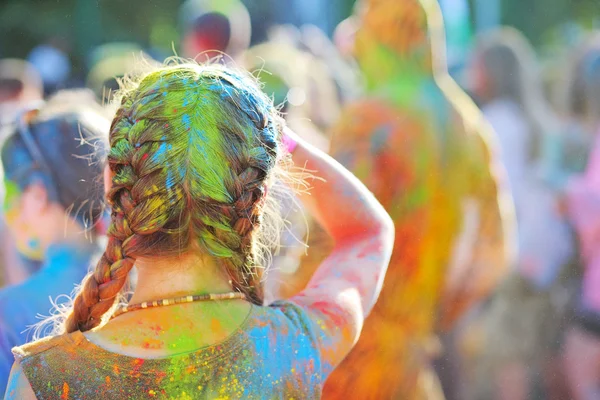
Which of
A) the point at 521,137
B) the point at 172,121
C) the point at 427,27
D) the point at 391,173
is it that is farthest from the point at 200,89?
the point at 521,137

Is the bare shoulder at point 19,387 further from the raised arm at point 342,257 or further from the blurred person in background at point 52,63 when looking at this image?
the blurred person in background at point 52,63

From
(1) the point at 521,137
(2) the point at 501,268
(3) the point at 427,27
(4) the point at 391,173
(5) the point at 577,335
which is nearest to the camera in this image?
(4) the point at 391,173

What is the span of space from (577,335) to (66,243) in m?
2.18

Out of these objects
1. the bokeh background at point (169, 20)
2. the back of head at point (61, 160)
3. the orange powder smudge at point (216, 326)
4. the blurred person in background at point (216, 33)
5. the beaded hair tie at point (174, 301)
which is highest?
the beaded hair tie at point (174, 301)

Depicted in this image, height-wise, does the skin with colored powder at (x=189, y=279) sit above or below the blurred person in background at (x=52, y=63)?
above

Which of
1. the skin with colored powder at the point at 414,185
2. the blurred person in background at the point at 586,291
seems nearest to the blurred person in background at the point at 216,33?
the skin with colored powder at the point at 414,185

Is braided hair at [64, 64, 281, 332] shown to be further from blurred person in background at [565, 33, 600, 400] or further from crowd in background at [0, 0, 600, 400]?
blurred person in background at [565, 33, 600, 400]

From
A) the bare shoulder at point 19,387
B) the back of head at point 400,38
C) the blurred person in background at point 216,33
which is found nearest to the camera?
the bare shoulder at point 19,387

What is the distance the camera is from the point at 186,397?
1.03 m

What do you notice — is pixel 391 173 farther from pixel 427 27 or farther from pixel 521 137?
pixel 521 137

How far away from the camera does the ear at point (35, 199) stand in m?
1.87

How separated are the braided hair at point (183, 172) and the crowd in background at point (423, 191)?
394 millimetres

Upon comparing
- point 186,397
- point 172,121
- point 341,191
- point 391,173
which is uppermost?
point 172,121

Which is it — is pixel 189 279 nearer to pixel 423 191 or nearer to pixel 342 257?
pixel 342 257
